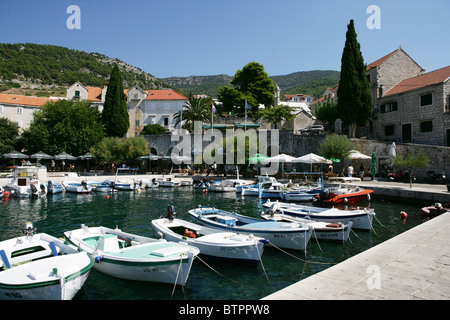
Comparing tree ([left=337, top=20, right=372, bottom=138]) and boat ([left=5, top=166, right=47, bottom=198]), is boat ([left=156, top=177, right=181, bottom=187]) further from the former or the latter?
tree ([left=337, top=20, right=372, bottom=138])

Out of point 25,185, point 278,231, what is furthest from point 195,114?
point 278,231

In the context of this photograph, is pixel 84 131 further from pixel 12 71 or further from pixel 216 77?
pixel 216 77

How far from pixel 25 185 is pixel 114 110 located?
2656 centimetres

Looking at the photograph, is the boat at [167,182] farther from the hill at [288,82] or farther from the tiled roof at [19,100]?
the hill at [288,82]

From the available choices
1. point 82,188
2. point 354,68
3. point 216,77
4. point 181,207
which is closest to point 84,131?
point 82,188

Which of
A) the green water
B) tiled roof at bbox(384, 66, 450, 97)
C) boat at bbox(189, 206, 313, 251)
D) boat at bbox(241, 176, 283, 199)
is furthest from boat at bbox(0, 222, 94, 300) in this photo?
tiled roof at bbox(384, 66, 450, 97)

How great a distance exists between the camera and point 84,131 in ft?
151

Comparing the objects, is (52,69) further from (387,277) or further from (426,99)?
(387,277)

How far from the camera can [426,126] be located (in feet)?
106

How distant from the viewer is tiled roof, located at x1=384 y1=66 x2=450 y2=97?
31.7 m

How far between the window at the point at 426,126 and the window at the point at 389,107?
4065mm

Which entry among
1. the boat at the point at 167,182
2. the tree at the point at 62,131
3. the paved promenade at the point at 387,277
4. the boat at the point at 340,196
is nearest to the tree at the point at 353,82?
the boat at the point at 340,196

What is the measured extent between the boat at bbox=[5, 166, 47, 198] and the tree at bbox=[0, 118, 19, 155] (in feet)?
74.9

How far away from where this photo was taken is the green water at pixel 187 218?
7.68 meters
